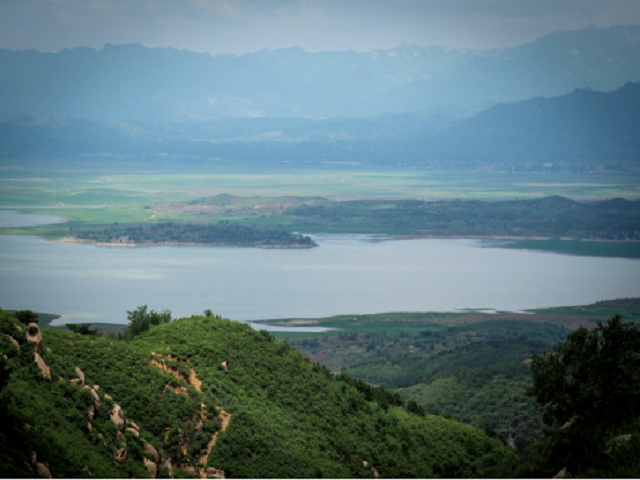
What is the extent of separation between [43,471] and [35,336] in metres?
4.32

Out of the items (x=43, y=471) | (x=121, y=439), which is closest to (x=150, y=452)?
(x=121, y=439)

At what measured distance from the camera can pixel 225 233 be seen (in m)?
119

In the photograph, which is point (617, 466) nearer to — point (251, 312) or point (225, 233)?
point (251, 312)

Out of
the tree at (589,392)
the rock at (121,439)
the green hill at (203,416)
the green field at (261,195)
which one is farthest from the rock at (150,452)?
the green field at (261,195)

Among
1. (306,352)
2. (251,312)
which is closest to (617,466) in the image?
(306,352)

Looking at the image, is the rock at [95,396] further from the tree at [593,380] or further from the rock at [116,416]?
the tree at [593,380]

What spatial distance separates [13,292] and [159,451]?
6496 cm

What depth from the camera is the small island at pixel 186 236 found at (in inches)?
4373

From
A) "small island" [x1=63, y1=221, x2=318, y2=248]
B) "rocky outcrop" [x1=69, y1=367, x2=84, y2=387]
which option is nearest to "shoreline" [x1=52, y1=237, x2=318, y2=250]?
"small island" [x1=63, y1=221, x2=318, y2=248]

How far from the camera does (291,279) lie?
8806 cm

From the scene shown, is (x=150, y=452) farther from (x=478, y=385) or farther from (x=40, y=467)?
(x=478, y=385)

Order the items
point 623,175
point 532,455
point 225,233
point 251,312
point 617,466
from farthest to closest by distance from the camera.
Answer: point 623,175, point 225,233, point 251,312, point 532,455, point 617,466

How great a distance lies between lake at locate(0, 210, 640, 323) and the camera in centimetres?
7475

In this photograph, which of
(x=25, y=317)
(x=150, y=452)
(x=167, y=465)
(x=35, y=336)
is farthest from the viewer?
(x=25, y=317)
